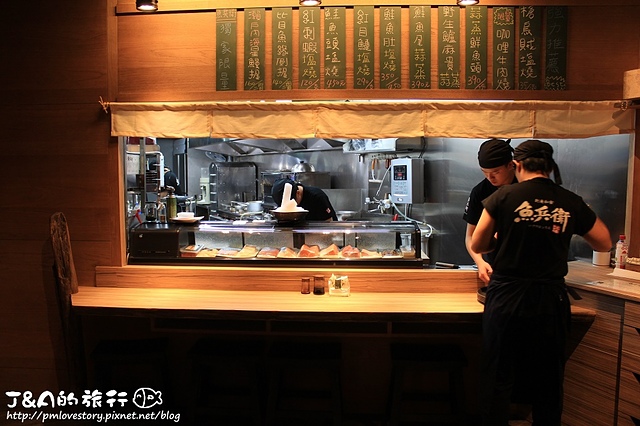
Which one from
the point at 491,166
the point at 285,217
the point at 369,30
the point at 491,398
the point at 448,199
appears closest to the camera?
the point at 491,398

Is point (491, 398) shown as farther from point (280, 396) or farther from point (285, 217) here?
point (285, 217)

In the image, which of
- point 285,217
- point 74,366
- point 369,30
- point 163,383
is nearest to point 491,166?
point 369,30

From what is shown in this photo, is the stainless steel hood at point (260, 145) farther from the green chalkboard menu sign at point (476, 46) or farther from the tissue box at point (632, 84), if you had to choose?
the tissue box at point (632, 84)

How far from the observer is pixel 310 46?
343 centimetres

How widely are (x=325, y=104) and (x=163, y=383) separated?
2442 millimetres

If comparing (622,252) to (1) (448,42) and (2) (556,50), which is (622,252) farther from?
(1) (448,42)

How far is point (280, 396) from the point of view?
3270mm

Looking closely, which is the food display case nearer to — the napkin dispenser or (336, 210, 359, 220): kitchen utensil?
the napkin dispenser

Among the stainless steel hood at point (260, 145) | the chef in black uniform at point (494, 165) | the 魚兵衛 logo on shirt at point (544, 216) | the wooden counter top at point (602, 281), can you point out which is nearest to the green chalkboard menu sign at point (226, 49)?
the chef in black uniform at point (494, 165)

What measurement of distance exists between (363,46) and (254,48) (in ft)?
2.83

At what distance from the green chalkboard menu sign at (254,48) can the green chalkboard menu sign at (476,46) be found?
1.60 metres

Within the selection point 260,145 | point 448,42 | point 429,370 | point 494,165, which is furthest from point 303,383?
point 260,145

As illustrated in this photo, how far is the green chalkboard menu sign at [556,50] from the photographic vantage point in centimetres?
338

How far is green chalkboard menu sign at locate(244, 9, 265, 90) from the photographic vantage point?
3455 mm
